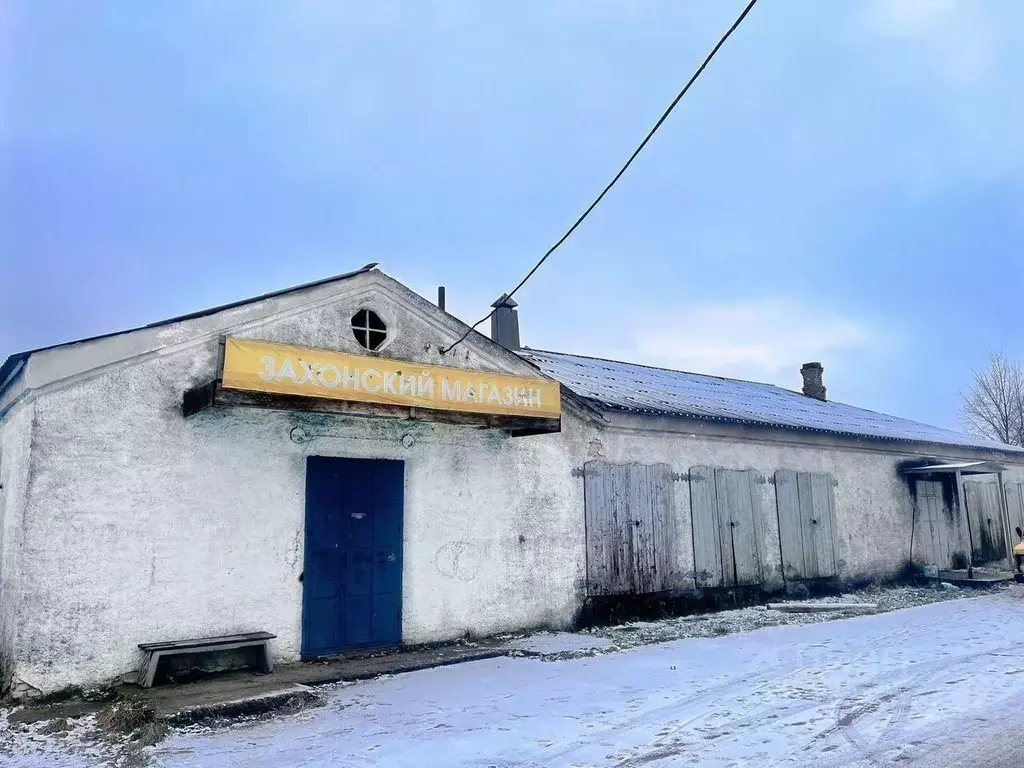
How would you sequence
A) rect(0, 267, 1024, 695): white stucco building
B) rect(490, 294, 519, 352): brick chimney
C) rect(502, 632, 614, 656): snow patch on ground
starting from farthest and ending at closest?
rect(490, 294, 519, 352): brick chimney, rect(502, 632, 614, 656): snow patch on ground, rect(0, 267, 1024, 695): white stucco building

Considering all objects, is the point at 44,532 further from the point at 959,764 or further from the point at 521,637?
the point at 959,764

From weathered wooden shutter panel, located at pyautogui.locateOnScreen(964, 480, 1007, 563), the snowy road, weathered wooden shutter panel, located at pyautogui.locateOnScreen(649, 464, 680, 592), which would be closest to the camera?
the snowy road

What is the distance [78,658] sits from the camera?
6.66 metres

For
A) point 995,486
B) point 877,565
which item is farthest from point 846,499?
point 995,486

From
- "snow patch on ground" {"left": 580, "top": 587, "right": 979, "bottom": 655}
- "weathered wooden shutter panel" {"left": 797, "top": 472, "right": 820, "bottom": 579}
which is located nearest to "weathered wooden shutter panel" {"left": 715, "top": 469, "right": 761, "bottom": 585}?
"snow patch on ground" {"left": 580, "top": 587, "right": 979, "bottom": 655}

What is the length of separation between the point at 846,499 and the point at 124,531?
1265 centimetres

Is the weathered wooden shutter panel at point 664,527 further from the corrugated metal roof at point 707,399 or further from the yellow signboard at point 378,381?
the yellow signboard at point 378,381

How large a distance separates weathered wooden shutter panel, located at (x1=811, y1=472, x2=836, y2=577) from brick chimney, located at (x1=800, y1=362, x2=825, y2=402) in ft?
28.6

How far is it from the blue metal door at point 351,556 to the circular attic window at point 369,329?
4.58 ft

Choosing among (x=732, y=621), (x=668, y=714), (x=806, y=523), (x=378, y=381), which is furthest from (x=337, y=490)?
(x=806, y=523)

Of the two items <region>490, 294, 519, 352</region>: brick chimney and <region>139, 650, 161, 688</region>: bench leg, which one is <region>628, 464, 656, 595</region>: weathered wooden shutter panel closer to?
<region>490, 294, 519, 352</region>: brick chimney

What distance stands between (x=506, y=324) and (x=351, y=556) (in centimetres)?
831

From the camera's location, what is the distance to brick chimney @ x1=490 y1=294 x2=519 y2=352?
51.6 feet

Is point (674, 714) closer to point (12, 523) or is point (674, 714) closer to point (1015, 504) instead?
point (12, 523)
